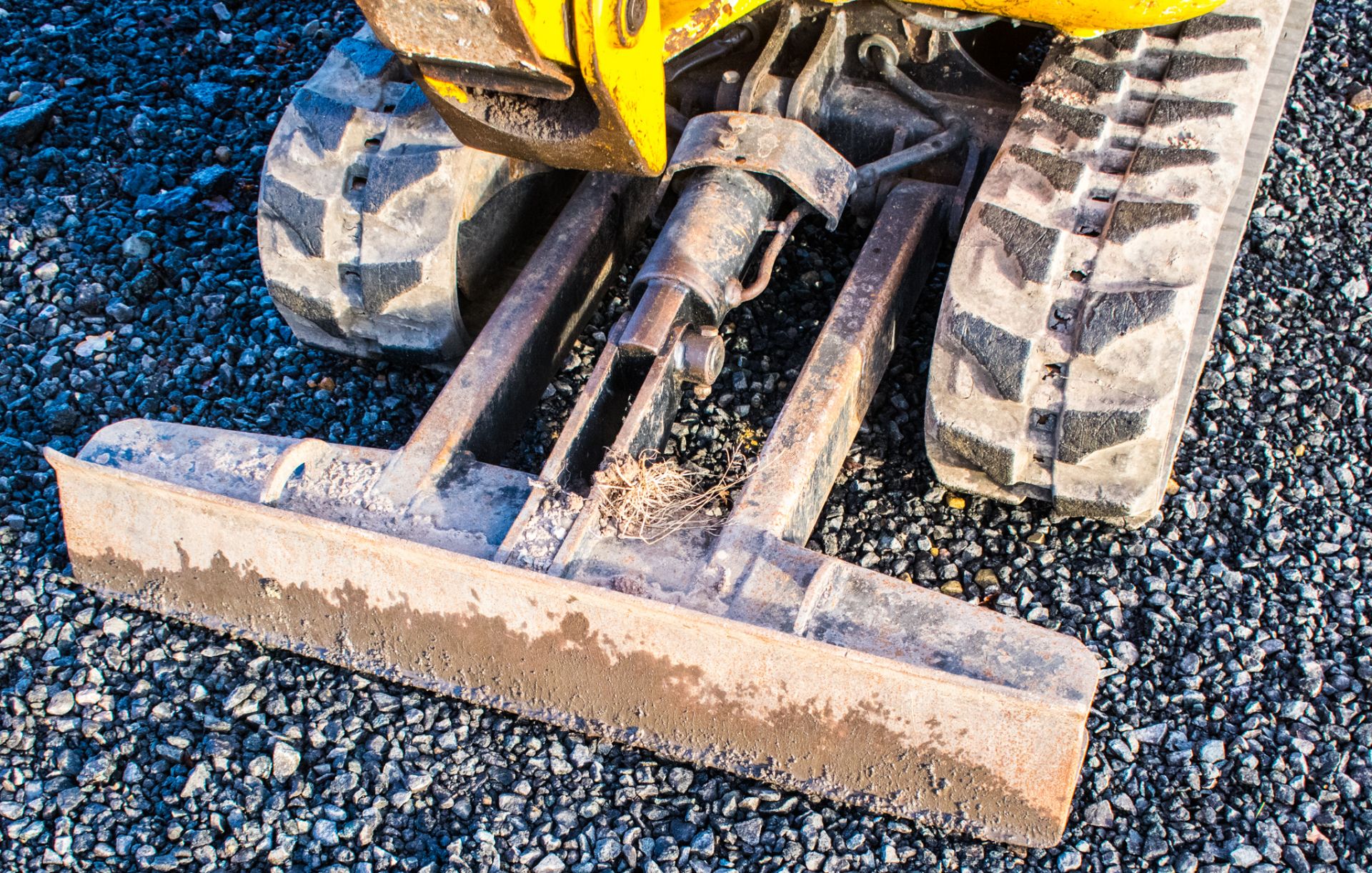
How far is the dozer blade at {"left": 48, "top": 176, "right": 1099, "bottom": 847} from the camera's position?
298cm

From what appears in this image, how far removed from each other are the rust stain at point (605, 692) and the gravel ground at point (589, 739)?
0.10 meters

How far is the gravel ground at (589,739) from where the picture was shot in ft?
10.4

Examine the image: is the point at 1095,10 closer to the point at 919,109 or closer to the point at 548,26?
the point at 919,109

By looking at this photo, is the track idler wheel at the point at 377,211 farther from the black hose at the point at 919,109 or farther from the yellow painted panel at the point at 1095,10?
the yellow painted panel at the point at 1095,10

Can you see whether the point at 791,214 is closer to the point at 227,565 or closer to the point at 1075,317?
the point at 1075,317

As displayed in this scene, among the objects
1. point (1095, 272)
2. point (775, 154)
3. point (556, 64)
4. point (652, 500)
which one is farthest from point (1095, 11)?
point (652, 500)

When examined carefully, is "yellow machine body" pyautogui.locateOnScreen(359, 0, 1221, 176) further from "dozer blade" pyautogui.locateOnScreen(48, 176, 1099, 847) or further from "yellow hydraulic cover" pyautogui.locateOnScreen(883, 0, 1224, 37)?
"dozer blade" pyautogui.locateOnScreen(48, 176, 1099, 847)

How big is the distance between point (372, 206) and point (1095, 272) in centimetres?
192

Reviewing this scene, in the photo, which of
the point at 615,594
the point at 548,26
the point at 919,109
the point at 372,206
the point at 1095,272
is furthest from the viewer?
the point at 919,109

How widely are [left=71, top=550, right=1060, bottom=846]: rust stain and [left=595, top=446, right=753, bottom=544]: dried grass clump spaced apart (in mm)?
282

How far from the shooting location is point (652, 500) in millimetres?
3314

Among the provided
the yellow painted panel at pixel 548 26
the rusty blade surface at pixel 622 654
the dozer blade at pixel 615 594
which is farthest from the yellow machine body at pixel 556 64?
the rusty blade surface at pixel 622 654

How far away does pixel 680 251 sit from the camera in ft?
12.0

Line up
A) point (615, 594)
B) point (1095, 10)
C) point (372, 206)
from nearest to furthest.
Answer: point (615, 594), point (1095, 10), point (372, 206)
